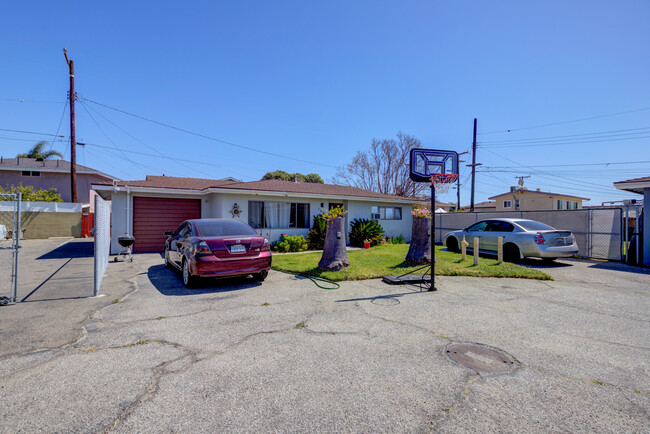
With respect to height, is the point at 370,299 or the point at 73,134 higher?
the point at 73,134

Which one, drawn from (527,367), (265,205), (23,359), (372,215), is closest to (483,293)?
(527,367)

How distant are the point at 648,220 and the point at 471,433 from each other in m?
11.8

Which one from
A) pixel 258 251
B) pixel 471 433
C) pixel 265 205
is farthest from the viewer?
pixel 265 205

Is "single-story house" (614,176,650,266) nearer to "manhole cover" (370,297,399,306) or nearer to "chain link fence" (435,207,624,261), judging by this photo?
"chain link fence" (435,207,624,261)

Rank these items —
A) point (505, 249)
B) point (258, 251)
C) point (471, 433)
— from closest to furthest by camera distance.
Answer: point (471, 433) < point (258, 251) < point (505, 249)

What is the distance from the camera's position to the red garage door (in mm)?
13227

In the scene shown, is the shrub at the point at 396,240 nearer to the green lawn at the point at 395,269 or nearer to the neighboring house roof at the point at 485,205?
the green lawn at the point at 395,269

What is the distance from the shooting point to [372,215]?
17406 mm

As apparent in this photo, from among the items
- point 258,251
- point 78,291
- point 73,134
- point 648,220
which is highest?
point 73,134

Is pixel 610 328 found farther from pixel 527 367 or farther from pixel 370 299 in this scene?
pixel 370 299

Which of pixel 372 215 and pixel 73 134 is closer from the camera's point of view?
pixel 372 215

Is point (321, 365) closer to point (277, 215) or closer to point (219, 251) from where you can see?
point (219, 251)

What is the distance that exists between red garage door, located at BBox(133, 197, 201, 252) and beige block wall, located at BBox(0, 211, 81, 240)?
12153 millimetres

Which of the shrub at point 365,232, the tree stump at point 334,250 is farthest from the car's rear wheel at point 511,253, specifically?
the shrub at point 365,232
